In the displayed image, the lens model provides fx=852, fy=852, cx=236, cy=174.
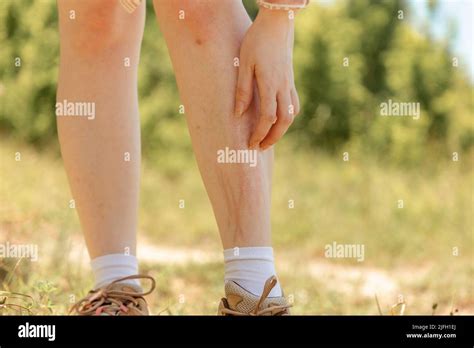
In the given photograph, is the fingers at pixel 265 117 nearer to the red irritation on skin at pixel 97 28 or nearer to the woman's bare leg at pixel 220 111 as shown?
the woman's bare leg at pixel 220 111

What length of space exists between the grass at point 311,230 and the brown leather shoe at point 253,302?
3.31 ft

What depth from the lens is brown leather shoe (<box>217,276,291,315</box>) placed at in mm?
1614

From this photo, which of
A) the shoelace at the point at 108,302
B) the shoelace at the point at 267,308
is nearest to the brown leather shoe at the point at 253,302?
the shoelace at the point at 267,308

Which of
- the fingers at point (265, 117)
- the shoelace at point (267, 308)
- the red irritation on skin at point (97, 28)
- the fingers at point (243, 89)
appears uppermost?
the red irritation on skin at point (97, 28)

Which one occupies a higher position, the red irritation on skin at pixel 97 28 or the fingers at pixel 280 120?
the red irritation on skin at pixel 97 28

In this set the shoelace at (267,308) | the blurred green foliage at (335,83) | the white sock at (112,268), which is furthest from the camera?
the blurred green foliage at (335,83)

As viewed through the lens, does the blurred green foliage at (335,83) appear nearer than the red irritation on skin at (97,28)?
No

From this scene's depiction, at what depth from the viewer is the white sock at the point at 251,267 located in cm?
163

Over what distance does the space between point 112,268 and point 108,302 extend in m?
0.08

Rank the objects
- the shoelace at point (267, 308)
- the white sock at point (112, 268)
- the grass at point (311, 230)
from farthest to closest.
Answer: the grass at point (311, 230) < the white sock at point (112, 268) < the shoelace at point (267, 308)

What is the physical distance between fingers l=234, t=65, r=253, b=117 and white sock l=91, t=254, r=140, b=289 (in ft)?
1.34

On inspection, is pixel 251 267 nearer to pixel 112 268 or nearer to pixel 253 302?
pixel 253 302
